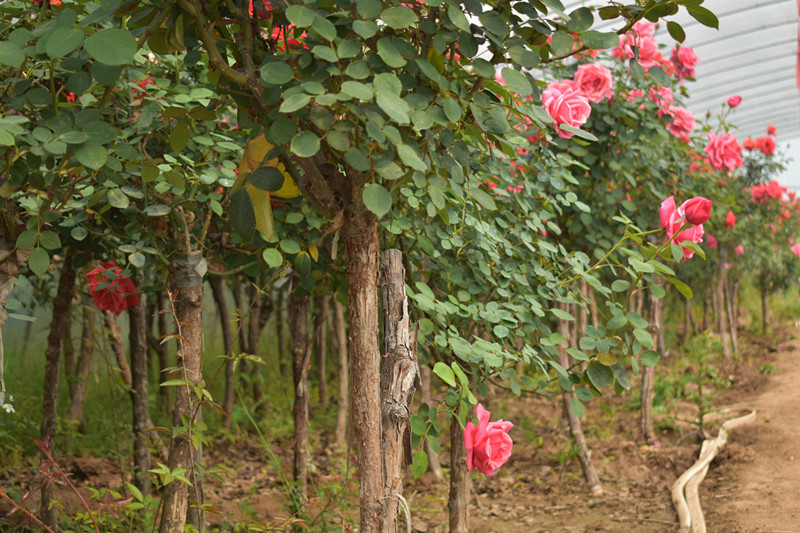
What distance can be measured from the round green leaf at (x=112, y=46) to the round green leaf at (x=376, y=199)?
0.34 m

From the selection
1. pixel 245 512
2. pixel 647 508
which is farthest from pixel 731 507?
pixel 245 512

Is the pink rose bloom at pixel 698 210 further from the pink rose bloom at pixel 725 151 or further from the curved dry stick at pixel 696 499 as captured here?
the pink rose bloom at pixel 725 151

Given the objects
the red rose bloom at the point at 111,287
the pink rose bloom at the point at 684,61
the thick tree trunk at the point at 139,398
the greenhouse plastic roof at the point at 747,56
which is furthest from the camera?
the greenhouse plastic roof at the point at 747,56

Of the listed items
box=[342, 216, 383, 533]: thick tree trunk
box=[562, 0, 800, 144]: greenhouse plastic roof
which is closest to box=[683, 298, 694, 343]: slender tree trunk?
box=[562, 0, 800, 144]: greenhouse plastic roof

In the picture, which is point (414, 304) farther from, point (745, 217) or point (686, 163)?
point (745, 217)

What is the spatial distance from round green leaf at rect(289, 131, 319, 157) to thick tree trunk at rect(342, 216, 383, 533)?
10.0 inches

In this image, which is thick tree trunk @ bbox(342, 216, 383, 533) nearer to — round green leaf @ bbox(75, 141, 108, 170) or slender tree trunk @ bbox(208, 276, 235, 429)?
round green leaf @ bbox(75, 141, 108, 170)

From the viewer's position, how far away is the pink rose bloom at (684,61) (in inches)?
121

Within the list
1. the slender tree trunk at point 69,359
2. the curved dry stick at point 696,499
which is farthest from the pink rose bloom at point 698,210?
the slender tree trunk at point 69,359

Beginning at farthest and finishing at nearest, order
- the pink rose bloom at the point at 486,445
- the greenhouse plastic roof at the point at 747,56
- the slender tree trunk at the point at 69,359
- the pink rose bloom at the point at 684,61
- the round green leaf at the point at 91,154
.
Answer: the greenhouse plastic roof at the point at 747,56
the slender tree trunk at the point at 69,359
the pink rose bloom at the point at 684,61
the pink rose bloom at the point at 486,445
the round green leaf at the point at 91,154

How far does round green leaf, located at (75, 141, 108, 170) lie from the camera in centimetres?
93

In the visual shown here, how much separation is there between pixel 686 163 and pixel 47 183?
2818 millimetres

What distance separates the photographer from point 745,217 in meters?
4.98

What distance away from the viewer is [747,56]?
8.77m
